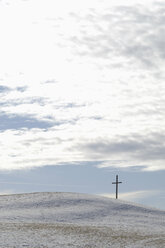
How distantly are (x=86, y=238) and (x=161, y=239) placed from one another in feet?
17.5

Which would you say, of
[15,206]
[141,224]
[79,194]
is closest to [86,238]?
[141,224]

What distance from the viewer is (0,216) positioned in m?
43.1

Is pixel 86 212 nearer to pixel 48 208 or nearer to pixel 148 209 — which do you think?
pixel 48 208

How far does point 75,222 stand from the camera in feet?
136

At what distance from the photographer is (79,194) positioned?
182 ft

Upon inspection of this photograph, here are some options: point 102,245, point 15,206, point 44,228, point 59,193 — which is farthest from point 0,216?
point 102,245

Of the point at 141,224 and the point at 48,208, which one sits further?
the point at 48,208

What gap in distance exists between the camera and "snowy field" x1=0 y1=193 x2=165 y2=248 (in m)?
30.1

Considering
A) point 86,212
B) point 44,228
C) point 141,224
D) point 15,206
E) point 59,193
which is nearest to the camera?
point 44,228

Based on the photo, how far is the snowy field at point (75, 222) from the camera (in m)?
30.1

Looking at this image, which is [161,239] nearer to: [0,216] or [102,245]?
[102,245]

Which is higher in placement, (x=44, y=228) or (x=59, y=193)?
(x=59, y=193)

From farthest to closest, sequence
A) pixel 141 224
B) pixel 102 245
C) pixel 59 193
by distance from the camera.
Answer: pixel 59 193 < pixel 141 224 < pixel 102 245

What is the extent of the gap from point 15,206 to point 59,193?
24.9 ft
